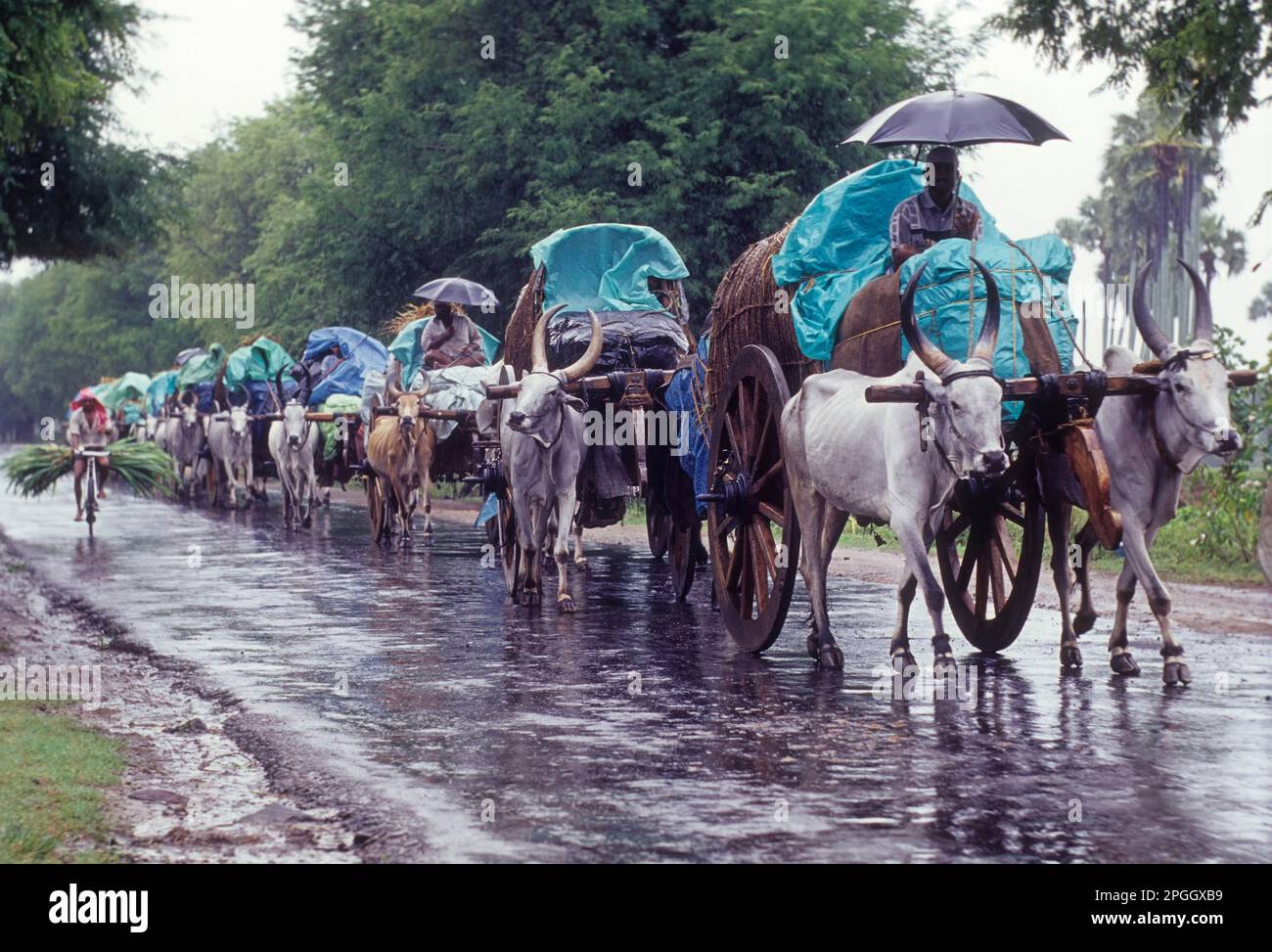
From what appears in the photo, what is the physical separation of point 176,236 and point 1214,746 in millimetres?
64931

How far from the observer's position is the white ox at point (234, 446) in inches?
1197

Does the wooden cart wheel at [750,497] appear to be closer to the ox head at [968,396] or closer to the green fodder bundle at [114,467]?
the ox head at [968,396]

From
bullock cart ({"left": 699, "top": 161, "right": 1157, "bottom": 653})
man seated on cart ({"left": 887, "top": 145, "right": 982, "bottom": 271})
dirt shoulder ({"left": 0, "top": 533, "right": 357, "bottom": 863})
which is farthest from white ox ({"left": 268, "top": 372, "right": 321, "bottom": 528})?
man seated on cart ({"left": 887, "top": 145, "right": 982, "bottom": 271})

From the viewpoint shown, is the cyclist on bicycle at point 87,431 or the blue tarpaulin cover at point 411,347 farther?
Answer: the cyclist on bicycle at point 87,431

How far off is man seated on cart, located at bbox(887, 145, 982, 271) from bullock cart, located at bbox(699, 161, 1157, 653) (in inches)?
11.0

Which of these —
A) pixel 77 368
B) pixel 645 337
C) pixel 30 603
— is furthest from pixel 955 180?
pixel 77 368

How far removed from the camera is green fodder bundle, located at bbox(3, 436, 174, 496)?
22.7 metres

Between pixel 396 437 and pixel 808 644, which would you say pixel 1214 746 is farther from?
pixel 396 437

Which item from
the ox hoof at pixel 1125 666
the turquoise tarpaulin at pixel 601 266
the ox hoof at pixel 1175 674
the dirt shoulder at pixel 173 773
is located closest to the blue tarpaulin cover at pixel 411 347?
the turquoise tarpaulin at pixel 601 266

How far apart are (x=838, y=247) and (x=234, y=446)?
880 inches

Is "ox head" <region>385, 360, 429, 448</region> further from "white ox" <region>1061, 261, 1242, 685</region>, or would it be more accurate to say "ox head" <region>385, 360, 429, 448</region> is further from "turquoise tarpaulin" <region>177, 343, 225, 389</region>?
"turquoise tarpaulin" <region>177, 343, 225, 389</region>

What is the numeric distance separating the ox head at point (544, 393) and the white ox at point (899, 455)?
352 centimetres
